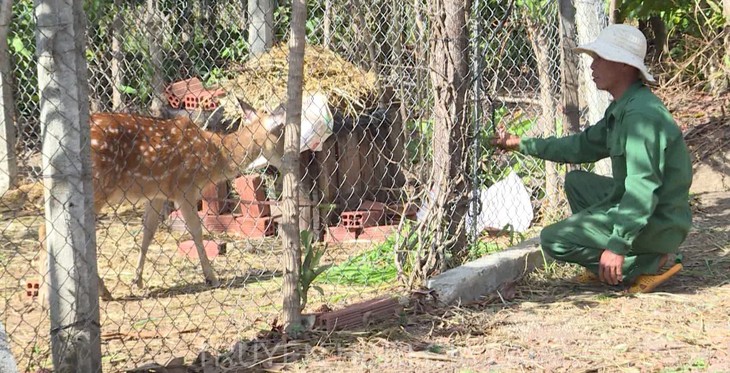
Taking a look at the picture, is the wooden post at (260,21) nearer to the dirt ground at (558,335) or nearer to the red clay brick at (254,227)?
the red clay brick at (254,227)

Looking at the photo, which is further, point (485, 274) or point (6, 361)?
point (485, 274)

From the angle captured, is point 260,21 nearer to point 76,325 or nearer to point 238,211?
point 238,211

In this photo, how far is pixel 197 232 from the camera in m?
7.47

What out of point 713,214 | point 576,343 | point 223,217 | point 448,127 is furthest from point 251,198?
point 576,343

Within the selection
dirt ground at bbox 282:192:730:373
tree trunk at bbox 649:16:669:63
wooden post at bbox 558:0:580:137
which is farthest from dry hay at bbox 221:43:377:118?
tree trunk at bbox 649:16:669:63

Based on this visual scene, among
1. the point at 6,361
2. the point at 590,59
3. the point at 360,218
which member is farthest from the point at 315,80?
the point at 6,361

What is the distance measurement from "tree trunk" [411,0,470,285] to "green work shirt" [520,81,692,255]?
80 centimetres

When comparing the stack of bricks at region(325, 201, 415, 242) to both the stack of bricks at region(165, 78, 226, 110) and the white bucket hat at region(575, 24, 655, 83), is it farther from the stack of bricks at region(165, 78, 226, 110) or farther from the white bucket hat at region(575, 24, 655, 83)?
the white bucket hat at region(575, 24, 655, 83)

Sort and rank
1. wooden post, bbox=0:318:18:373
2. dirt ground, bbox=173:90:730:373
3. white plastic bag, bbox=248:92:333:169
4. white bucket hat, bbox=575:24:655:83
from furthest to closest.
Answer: white plastic bag, bbox=248:92:333:169, white bucket hat, bbox=575:24:655:83, dirt ground, bbox=173:90:730:373, wooden post, bbox=0:318:18:373

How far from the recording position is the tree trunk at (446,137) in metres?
5.79

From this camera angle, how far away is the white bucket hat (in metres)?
5.47

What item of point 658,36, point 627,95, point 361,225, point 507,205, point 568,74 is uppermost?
point 658,36

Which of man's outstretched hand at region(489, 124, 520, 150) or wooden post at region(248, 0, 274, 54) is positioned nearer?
man's outstretched hand at region(489, 124, 520, 150)

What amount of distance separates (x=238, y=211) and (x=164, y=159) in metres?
2.08
